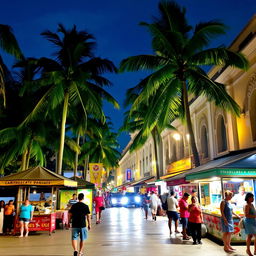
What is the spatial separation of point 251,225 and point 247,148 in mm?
7779

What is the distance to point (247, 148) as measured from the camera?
15383mm

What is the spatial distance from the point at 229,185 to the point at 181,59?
7.87m

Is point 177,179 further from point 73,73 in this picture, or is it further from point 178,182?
point 73,73

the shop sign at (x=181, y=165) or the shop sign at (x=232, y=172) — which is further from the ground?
the shop sign at (x=181, y=165)

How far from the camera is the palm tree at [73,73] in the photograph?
19.8m

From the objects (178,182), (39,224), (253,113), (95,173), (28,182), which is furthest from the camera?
(95,173)

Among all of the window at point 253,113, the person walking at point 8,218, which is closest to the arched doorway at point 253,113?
the window at point 253,113

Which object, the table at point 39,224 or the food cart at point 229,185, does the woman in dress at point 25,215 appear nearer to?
the table at point 39,224

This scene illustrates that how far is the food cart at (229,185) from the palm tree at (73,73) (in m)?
9.28

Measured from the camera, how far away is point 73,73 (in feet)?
67.5

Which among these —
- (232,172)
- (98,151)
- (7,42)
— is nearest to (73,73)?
(7,42)

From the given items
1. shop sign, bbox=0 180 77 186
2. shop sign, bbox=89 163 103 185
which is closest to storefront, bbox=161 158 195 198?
shop sign, bbox=89 163 103 185

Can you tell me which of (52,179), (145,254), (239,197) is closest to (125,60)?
(52,179)

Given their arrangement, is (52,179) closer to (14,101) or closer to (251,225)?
(251,225)
